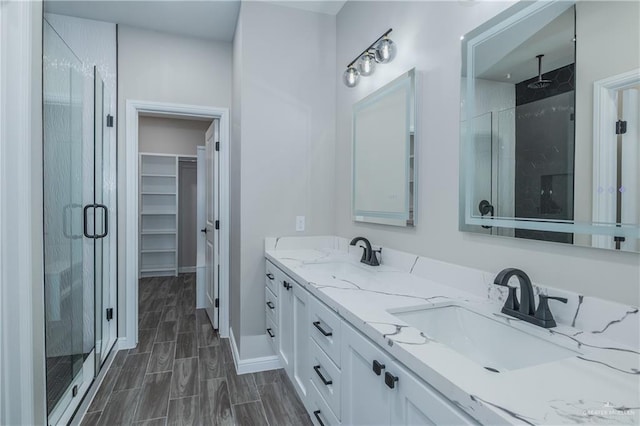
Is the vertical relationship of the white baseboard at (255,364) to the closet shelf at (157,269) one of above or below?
below

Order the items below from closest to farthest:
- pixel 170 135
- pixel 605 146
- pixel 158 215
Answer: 1. pixel 605 146
2. pixel 170 135
3. pixel 158 215

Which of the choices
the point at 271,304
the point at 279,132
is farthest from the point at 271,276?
the point at 279,132

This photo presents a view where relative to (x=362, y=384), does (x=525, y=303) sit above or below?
above

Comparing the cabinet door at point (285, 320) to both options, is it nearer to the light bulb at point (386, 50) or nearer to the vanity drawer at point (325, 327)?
the vanity drawer at point (325, 327)

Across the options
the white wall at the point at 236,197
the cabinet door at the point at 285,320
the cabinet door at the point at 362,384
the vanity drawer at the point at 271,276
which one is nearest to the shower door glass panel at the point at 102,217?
the white wall at the point at 236,197

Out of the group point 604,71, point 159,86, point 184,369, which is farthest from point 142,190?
point 604,71

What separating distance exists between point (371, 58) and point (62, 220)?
6.75 feet

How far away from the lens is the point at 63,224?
1986 millimetres

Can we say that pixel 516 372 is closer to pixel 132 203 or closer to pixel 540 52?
pixel 540 52

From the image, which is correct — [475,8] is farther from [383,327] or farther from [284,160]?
[284,160]

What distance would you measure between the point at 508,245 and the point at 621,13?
0.73m

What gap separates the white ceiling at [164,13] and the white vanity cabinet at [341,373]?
205 cm

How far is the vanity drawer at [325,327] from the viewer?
126 centimetres

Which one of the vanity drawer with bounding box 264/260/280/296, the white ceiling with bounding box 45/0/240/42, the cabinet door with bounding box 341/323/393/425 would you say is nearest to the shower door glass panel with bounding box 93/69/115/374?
the white ceiling with bounding box 45/0/240/42
